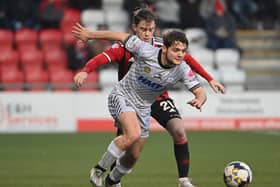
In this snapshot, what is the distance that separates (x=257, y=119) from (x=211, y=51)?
3130 millimetres

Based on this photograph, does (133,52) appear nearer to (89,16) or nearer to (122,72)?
(122,72)

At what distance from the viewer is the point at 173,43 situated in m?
9.37

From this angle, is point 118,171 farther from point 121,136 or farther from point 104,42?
point 104,42

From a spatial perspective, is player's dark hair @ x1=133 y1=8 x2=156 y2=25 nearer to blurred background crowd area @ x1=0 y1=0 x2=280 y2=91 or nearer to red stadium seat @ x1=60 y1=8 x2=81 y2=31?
blurred background crowd area @ x1=0 y1=0 x2=280 y2=91

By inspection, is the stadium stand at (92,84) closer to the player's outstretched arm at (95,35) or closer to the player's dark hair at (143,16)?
the player's dark hair at (143,16)

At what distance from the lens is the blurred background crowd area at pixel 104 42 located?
22250 mm

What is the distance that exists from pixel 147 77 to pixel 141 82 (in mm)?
126

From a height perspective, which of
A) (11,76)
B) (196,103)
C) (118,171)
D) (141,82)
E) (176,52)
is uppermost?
(176,52)

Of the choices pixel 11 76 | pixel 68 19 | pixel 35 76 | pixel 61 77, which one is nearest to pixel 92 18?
pixel 68 19

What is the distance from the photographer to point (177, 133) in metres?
10.3

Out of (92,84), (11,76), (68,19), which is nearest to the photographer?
(92,84)

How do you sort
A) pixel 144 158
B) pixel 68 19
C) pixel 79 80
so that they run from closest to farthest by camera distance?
pixel 79 80 < pixel 144 158 < pixel 68 19

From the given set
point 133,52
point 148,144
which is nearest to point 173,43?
point 133,52

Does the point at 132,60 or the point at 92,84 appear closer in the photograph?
the point at 132,60
